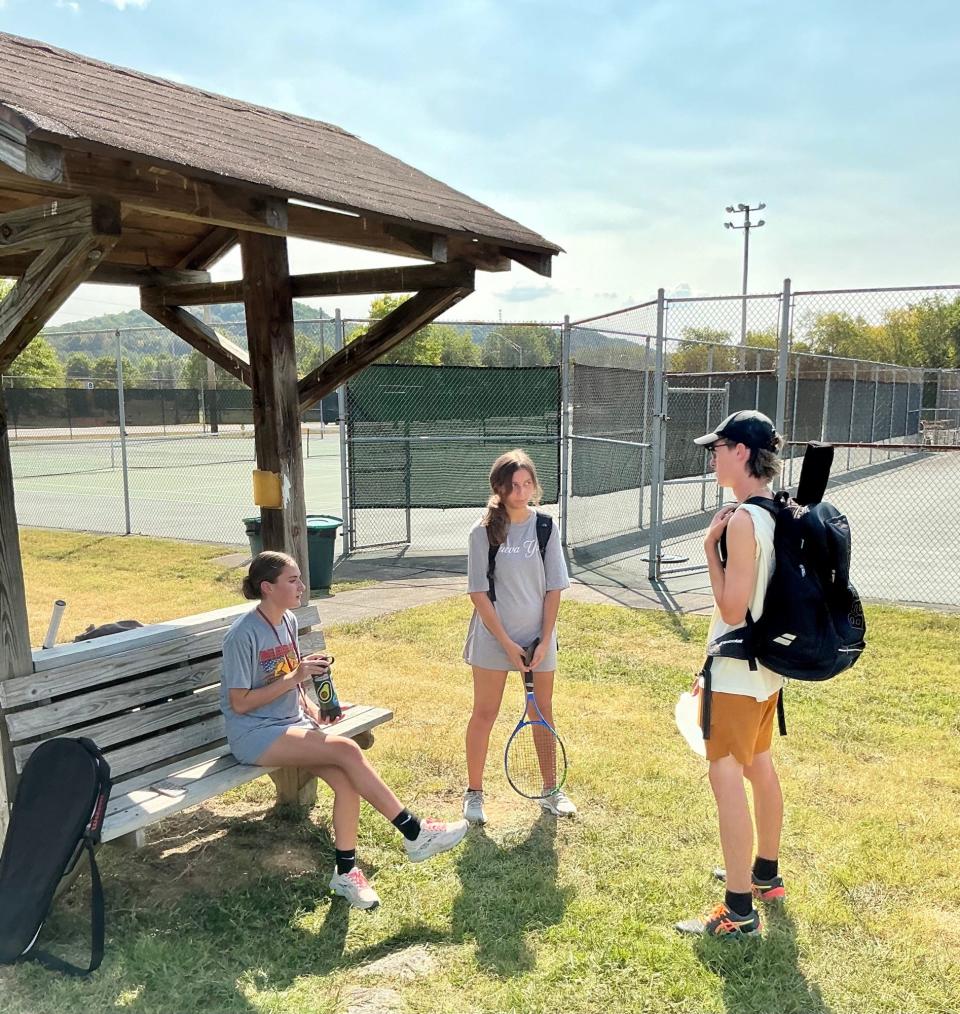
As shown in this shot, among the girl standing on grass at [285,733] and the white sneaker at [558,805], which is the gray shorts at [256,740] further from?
the white sneaker at [558,805]

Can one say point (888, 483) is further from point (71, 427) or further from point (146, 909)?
point (71, 427)

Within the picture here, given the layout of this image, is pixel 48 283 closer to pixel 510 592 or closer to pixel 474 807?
pixel 510 592

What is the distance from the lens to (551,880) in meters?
3.73

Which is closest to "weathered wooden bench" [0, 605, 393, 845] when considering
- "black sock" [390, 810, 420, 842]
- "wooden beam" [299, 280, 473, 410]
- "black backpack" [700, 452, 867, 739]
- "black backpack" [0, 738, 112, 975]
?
"black backpack" [0, 738, 112, 975]

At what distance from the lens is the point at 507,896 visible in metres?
3.60

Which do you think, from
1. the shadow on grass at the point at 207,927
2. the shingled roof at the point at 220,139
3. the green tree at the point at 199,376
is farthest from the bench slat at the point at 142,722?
the green tree at the point at 199,376

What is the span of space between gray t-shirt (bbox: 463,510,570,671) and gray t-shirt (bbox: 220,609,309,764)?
2.87 ft

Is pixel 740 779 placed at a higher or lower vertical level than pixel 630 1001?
higher

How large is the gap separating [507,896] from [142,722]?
170cm

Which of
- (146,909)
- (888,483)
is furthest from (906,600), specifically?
(888,483)

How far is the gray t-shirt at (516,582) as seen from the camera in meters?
4.14

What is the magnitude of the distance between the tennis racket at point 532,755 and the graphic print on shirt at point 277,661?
107 cm

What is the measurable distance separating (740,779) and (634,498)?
41.4ft

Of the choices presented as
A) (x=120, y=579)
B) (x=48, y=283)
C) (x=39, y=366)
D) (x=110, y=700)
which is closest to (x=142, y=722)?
(x=110, y=700)
